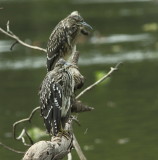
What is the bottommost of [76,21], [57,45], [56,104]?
[56,104]

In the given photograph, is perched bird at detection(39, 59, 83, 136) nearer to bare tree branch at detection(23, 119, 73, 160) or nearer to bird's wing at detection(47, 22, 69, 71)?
bare tree branch at detection(23, 119, 73, 160)

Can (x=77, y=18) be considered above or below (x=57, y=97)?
above

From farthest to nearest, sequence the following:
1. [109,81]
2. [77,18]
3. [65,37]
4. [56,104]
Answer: [109,81]
[65,37]
[77,18]
[56,104]

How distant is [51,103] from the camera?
678 cm

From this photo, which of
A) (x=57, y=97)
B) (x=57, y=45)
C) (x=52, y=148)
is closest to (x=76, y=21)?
(x=57, y=45)

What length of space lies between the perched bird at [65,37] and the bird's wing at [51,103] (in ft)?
4.11

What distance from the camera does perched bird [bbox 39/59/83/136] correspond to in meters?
6.75

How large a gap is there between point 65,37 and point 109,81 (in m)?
9.96

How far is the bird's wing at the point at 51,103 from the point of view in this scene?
6.73m

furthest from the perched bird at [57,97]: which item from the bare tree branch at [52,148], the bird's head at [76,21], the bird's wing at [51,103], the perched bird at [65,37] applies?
the bird's head at [76,21]

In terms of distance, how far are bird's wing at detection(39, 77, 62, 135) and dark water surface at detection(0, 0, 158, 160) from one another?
95 cm

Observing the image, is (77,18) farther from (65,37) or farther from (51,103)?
(51,103)

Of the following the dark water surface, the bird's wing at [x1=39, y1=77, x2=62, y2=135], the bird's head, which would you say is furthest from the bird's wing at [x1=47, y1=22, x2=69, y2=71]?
the bird's wing at [x1=39, y1=77, x2=62, y2=135]

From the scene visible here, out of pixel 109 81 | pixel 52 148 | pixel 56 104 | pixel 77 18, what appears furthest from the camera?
pixel 109 81
